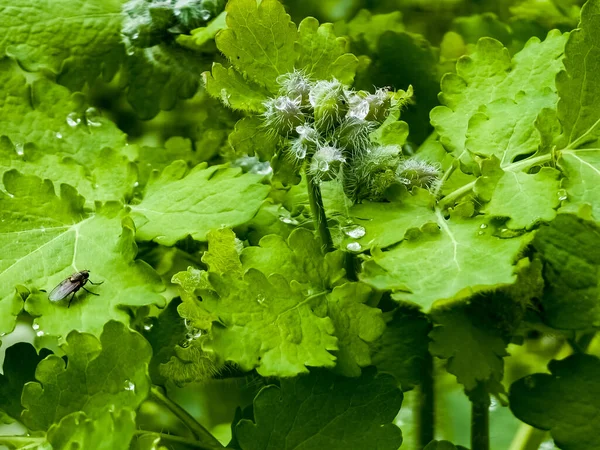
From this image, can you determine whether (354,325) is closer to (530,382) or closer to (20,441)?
(530,382)

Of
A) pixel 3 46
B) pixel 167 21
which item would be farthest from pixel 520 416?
pixel 3 46

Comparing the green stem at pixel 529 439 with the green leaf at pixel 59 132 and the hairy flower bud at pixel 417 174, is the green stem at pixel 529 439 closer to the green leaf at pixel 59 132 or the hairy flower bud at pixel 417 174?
the hairy flower bud at pixel 417 174

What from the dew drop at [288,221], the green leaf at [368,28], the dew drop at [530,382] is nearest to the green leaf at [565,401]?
the dew drop at [530,382]

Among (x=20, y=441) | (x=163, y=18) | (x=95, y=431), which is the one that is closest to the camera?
(x=95, y=431)

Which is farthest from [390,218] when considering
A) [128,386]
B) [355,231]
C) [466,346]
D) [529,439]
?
[529,439]

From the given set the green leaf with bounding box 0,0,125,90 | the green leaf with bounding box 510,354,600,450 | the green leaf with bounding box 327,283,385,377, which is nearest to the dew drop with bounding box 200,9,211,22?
the green leaf with bounding box 0,0,125,90

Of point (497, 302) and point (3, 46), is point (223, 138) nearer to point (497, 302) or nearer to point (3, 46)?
point (3, 46)
